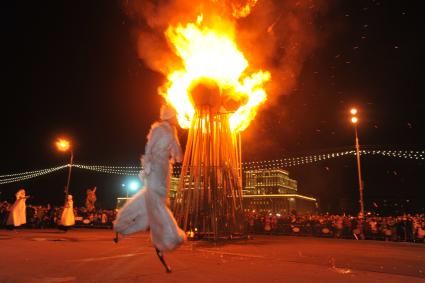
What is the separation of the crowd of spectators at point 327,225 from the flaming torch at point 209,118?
11.3 ft

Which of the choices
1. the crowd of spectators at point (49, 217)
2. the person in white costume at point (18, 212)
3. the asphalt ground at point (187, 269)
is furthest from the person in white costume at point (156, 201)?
the crowd of spectators at point (49, 217)

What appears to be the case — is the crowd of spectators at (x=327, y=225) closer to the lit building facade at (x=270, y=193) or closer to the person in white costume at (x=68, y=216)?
the person in white costume at (x=68, y=216)

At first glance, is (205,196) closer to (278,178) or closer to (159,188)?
(159,188)

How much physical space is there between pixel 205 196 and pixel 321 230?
10140 millimetres

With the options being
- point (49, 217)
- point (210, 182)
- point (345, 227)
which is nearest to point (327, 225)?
point (345, 227)

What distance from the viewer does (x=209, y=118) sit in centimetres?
1471

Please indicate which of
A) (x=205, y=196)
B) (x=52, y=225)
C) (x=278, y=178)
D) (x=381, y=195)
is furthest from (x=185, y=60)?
(x=278, y=178)

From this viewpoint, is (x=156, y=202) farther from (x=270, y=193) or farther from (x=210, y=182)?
(x=270, y=193)

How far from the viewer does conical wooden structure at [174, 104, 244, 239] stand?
14.1 m

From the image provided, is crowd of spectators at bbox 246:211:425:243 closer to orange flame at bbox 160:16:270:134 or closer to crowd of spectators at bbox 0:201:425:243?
crowd of spectators at bbox 0:201:425:243

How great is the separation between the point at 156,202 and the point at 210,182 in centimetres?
845

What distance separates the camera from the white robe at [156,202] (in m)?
5.61

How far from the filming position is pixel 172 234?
558cm

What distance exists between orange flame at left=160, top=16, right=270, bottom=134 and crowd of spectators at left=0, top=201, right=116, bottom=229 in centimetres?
1136
